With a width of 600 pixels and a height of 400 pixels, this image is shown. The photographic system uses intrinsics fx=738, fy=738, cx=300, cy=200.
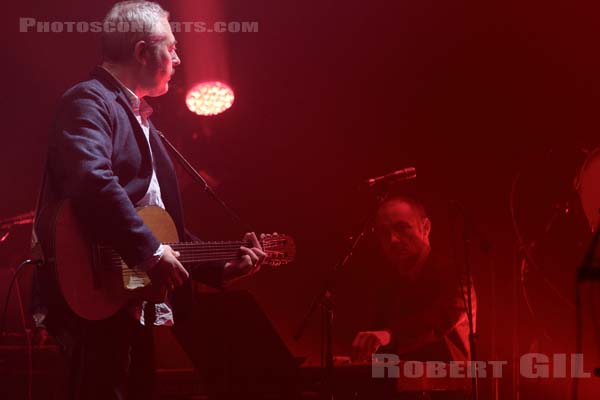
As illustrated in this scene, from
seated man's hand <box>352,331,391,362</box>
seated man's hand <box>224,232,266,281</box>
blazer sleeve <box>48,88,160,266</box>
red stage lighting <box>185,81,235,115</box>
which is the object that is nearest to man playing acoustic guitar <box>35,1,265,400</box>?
blazer sleeve <box>48,88,160,266</box>

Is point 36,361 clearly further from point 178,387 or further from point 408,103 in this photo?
point 408,103

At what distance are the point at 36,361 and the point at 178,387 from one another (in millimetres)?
886

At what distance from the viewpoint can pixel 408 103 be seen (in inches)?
245

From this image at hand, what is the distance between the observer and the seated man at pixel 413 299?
184 inches

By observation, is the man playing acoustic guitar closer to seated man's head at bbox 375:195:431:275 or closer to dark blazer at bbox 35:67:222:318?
dark blazer at bbox 35:67:222:318

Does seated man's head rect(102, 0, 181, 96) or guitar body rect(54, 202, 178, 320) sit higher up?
seated man's head rect(102, 0, 181, 96)

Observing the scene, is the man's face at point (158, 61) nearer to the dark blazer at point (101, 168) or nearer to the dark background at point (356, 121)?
the dark blazer at point (101, 168)

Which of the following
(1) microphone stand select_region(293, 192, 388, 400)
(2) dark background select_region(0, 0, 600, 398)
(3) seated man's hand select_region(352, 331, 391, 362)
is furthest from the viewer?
(2) dark background select_region(0, 0, 600, 398)

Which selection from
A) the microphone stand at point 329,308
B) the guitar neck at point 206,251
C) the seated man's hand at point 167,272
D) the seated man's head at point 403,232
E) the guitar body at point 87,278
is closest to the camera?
the guitar body at point 87,278

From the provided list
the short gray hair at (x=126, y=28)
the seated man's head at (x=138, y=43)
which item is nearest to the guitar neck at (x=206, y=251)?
the seated man's head at (x=138, y=43)

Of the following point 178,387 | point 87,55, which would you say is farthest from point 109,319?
point 87,55

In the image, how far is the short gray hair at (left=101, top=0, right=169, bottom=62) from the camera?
9.66 feet

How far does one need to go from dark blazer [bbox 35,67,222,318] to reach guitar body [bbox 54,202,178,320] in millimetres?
45

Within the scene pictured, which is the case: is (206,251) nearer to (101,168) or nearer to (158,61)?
(101,168)
